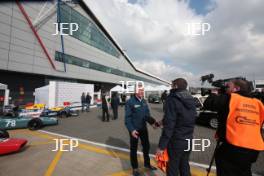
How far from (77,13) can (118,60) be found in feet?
58.5

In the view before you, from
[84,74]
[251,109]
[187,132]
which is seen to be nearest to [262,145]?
[251,109]

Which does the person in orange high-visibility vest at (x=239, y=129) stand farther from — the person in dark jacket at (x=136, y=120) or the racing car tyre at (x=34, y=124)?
the racing car tyre at (x=34, y=124)

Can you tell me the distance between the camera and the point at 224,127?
7.08 ft

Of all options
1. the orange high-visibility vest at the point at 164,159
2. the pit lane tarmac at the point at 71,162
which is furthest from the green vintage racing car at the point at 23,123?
the orange high-visibility vest at the point at 164,159

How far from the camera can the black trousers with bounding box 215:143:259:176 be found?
2.03 metres

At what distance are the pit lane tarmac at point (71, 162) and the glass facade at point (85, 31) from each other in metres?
24.0

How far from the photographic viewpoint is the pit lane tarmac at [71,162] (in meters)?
3.72

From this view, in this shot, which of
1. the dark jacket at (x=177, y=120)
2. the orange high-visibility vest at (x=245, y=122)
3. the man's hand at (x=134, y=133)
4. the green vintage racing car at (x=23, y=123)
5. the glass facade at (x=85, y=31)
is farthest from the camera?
the glass facade at (x=85, y=31)

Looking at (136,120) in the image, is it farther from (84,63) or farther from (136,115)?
(84,63)

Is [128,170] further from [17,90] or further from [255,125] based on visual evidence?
[17,90]

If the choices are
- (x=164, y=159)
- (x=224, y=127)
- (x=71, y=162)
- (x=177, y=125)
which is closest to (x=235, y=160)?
(x=224, y=127)

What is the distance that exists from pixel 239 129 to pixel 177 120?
2.50ft

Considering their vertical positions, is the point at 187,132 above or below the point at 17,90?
below

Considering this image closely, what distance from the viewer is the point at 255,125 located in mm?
2023
